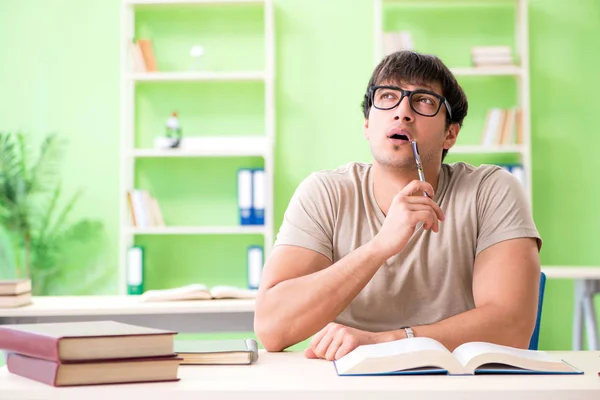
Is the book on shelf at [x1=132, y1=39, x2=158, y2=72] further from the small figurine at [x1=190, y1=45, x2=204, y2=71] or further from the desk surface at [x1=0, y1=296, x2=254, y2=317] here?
the desk surface at [x1=0, y1=296, x2=254, y2=317]

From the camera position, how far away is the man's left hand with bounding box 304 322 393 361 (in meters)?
1.37

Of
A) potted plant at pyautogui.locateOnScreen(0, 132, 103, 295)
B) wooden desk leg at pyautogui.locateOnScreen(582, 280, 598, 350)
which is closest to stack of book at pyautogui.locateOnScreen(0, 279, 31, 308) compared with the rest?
potted plant at pyautogui.locateOnScreen(0, 132, 103, 295)

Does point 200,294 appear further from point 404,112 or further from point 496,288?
point 496,288

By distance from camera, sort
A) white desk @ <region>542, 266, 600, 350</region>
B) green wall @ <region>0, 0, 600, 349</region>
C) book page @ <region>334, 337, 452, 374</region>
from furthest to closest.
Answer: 1. green wall @ <region>0, 0, 600, 349</region>
2. white desk @ <region>542, 266, 600, 350</region>
3. book page @ <region>334, 337, 452, 374</region>

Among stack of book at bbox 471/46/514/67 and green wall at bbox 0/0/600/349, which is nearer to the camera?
stack of book at bbox 471/46/514/67

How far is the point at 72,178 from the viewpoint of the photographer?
14.5ft

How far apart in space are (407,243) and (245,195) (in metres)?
2.37

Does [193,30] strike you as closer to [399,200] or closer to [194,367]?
[399,200]

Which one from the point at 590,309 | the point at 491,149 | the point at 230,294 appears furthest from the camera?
the point at 491,149

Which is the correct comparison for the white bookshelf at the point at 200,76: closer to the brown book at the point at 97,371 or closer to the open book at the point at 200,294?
the open book at the point at 200,294

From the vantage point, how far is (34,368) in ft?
3.59

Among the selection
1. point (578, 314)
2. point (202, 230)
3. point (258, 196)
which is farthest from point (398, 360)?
point (202, 230)

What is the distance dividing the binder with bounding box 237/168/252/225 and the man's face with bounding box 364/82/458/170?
222 cm

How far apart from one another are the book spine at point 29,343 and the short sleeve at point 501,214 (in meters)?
1.08
